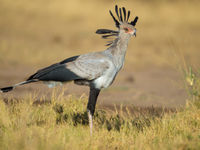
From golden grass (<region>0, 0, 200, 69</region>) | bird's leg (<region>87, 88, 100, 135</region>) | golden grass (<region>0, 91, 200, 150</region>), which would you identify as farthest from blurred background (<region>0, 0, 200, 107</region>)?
bird's leg (<region>87, 88, 100, 135</region>)

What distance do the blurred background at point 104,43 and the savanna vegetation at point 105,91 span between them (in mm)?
31

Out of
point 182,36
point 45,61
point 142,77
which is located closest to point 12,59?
point 45,61

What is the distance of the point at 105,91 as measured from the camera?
949 cm

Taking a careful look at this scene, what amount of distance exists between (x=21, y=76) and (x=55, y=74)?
18.1ft

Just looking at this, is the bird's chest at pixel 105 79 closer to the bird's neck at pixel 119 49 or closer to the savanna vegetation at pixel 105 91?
the bird's neck at pixel 119 49

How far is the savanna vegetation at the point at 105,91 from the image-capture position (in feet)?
15.6

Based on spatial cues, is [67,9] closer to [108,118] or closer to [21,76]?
[21,76]

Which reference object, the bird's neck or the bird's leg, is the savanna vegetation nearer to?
the bird's leg

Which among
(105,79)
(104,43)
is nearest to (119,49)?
(105,79)

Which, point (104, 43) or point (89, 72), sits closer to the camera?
point (89, 72)

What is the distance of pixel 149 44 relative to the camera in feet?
52.7

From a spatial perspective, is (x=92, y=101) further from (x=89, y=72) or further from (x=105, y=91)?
(x=105, y=91)

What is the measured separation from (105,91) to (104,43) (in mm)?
5948

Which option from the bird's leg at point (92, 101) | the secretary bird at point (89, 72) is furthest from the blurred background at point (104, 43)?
the secretary bird at point (89, 72)
